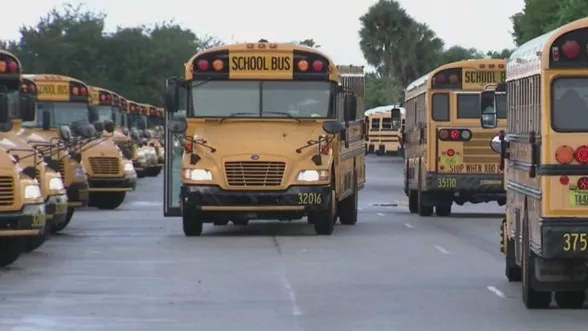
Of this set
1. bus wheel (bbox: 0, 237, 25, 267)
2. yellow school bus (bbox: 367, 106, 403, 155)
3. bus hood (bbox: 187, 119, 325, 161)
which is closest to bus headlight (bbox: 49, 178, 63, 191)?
bus wheel (bbox: 0, 237, 25, 267)

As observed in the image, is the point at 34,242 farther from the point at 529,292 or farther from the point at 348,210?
the point at 348,210

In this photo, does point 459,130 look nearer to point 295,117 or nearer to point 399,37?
point 295,117

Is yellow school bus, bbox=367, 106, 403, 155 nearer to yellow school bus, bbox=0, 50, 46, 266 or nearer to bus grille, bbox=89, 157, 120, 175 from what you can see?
bus grille, bbox=89, 157, 120, 175

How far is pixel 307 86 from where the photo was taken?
84.1 feet

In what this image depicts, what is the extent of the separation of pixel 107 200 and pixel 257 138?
10.8 m

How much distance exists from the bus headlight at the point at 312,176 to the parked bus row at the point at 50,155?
9.87 feet

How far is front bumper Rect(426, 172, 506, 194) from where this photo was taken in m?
30.9

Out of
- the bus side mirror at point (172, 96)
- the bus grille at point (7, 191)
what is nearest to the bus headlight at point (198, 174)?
the bus side mirror at point (172, 96)

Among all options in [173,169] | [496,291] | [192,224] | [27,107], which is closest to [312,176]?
[192,224]

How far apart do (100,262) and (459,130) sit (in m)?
11.8

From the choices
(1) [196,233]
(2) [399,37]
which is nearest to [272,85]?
(1) [196,233]

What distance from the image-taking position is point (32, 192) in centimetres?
1912

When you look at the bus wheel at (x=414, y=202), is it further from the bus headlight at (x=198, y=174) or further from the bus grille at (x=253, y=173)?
the bus headlight at (x=198, y=174)

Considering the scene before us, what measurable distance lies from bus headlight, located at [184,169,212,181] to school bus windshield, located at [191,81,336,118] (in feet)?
3.24
